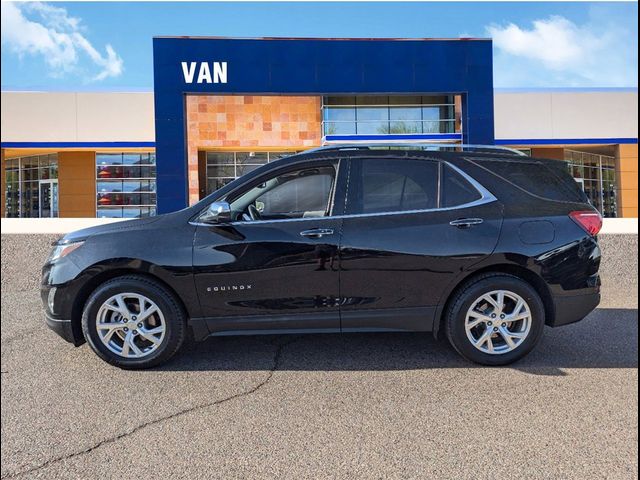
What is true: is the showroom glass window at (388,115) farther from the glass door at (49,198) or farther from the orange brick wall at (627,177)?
the glass door at (49,198)

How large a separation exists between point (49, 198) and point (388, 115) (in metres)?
17.1

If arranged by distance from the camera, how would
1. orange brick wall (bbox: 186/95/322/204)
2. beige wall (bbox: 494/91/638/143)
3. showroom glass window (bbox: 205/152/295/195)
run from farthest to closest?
showroom glass window (bbox: 205/152/295/195) → beige wall (bbox: 494/91/638/143) → orange brick wall (bbox: 186/95/322/204)

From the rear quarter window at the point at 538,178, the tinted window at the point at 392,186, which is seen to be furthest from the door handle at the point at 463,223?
the rear quarter window at the point at 538,178

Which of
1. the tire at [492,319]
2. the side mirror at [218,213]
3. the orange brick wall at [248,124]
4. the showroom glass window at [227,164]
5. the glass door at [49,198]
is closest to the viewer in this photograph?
the side mirror at [218,213]

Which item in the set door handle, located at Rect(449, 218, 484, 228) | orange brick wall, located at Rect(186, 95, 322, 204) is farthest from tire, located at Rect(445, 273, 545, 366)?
orange brick wall, located at Rect(186, 95, 322, 204)

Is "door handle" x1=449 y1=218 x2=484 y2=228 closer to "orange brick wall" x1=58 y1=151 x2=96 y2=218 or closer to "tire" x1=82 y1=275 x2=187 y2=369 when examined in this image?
"tire" x1=82 y1=275 x2=187 y2=369

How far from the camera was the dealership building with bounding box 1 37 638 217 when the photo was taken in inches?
593

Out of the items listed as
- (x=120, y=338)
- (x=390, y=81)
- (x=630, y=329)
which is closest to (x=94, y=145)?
(x=390, y=81)

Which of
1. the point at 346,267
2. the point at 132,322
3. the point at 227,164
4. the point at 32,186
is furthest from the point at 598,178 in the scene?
the point at 32,186

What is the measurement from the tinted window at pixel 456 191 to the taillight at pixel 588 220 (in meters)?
0.85

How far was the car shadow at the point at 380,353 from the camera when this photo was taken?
423 centimetres

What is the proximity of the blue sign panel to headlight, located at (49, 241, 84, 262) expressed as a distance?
10.7m

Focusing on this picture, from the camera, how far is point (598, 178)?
91.0ft

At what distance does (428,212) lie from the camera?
4230 mm
